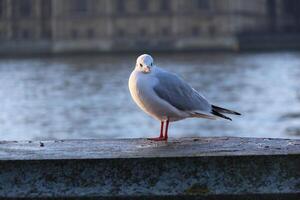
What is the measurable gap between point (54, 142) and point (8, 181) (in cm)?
93

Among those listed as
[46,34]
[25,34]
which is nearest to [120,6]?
[46,34]

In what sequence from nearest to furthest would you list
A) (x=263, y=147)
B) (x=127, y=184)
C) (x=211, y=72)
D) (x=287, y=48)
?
(x=127, y=184) < (x=263, y=147) < (x=211, y=72) < (x=287, y=48)

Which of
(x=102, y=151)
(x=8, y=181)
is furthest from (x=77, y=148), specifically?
(x=8, y=181)

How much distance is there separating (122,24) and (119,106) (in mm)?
61291

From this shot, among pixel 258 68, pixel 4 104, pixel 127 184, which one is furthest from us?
pixel 258 68

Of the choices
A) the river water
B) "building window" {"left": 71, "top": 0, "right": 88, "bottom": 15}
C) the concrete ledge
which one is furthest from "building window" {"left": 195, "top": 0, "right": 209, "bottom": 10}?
the concrete ledge

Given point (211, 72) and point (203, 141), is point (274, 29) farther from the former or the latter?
point (203, 141)

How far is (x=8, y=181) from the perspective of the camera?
3.86 m

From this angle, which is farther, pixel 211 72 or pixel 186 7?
pixel 186 7

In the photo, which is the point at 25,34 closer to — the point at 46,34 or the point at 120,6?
the point at 46,34

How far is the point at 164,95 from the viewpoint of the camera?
16.0 ft

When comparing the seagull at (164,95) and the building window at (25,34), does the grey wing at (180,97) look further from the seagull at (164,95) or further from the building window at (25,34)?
the building window at (25,34)

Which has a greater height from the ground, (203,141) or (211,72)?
(211,72)

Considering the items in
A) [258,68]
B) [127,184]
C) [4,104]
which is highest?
[258,68]
